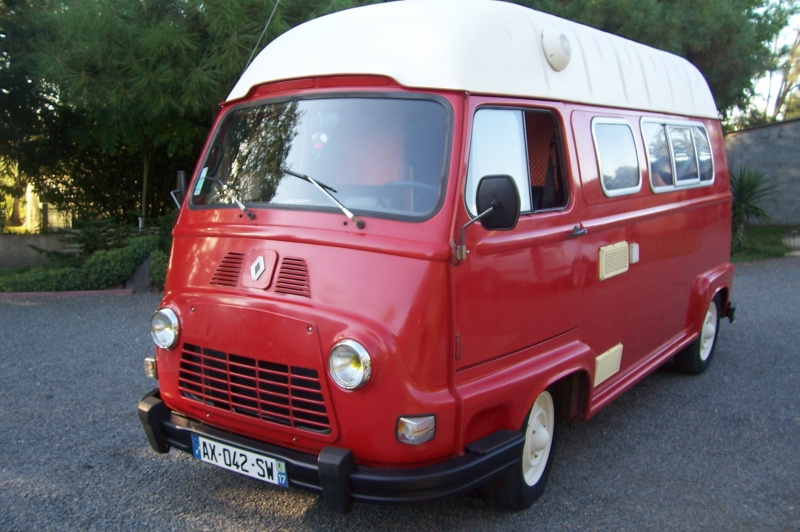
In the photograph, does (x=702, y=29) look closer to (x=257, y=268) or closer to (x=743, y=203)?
(x=743, y=203)

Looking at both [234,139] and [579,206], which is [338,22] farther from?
[579,206]

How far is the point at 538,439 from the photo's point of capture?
414cm

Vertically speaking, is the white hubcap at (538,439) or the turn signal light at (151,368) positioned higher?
the turn signal light at (151,368)

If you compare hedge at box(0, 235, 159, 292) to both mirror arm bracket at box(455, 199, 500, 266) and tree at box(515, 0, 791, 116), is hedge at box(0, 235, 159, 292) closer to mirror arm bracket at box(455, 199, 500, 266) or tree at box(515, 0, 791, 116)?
tree at box(515, 0, 791, 116)

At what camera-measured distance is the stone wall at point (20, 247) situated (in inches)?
550

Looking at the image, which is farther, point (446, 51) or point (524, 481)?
point (524, 481)

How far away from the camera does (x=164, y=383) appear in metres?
3.94

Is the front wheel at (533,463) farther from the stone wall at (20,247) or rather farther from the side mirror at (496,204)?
the stone wall at (20,247)

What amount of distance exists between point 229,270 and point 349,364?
36.9 inches

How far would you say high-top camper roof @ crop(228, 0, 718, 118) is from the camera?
12.0 ft

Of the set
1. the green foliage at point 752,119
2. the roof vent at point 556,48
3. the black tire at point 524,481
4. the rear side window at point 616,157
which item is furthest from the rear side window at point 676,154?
the green foliage at point 752,119

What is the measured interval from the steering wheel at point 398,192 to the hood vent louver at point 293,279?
507 millimetres

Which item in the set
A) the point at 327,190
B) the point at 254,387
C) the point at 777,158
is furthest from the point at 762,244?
the point at 254,387

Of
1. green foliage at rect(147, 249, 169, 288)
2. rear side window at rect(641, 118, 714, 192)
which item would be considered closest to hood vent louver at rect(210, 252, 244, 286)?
rear side window at rect(641, 118, 714, 192)
